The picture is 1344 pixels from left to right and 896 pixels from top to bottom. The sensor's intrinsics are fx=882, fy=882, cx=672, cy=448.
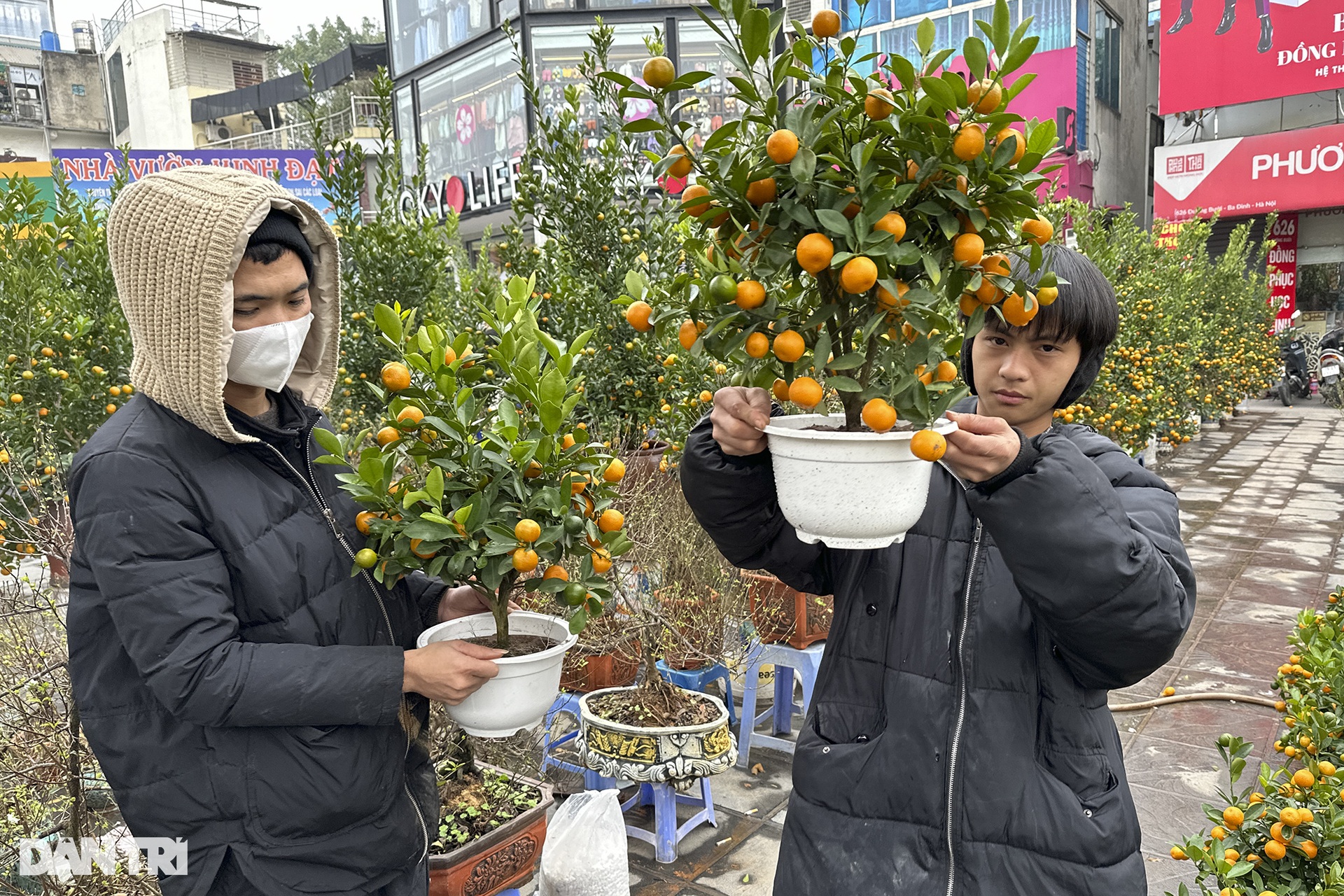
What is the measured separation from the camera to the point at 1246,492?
909 cm

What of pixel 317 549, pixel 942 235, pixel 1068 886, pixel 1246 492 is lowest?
pixel 1246 492

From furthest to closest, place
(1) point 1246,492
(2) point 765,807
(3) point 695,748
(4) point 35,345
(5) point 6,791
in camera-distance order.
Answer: (1) point 1246,492 < (4) point 35,345 < (2) point 765,807 < (3) point 695,748 < (5) point 6,791

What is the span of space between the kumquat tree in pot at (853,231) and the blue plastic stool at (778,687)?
2.53 meters

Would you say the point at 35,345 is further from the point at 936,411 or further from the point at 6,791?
the point at 936,411

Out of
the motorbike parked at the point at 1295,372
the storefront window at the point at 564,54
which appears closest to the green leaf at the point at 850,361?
the storefront window at the point at 564,54

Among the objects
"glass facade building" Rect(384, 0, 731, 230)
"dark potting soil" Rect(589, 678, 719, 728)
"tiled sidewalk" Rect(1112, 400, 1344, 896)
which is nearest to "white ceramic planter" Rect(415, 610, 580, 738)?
"dark potting soil" Rect(589, 678, 719, 728)

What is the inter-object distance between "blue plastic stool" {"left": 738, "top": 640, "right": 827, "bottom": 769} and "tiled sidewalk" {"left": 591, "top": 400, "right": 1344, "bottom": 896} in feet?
0.34

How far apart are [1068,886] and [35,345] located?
5213mm

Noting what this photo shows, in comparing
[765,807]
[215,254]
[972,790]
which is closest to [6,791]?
[215,254]

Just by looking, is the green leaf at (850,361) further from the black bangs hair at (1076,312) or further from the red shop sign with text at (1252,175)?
the red shop sign with text at (1252,175)

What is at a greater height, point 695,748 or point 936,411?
point 936,411

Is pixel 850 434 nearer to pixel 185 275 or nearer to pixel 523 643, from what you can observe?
pixel 523 643

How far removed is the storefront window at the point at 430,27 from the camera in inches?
766

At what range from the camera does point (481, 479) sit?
1.51 meters
